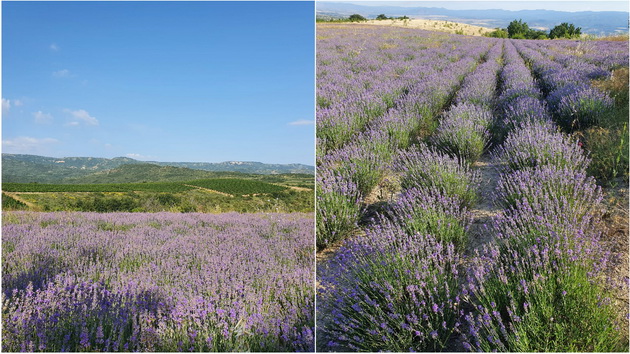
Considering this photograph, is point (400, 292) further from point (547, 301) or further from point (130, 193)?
point (130, 193)

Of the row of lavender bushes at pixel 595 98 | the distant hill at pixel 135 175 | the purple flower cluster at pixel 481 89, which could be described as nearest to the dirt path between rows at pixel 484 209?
the row of lavender bushes at pixel 595 98

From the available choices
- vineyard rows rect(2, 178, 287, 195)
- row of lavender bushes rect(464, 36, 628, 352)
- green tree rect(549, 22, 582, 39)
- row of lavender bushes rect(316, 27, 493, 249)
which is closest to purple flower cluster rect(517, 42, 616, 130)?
green tree rect(549, 22, 582, 39)

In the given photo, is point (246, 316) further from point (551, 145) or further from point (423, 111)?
point (423, 111)

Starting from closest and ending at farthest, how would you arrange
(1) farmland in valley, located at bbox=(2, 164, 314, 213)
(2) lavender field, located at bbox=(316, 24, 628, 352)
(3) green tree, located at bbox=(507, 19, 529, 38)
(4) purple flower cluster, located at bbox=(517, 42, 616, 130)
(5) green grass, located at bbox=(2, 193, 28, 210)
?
(2) lavender field, located at bbox=(316, 24, 628, 352)
(5) green grass, located at bbox=(2, 193, 28, 210)
(1) farmland in valley, located at bbox=(2, 164, 314, 213)
(3) green tree, located at bbox=(507, 19, 529, 38)
(4) purple flower cluster, located at bbox=(517, 42, 616, 130)

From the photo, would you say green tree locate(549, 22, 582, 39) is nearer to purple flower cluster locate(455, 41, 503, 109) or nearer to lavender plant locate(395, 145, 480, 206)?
lavender plant locate(395, 145, 480, 206)

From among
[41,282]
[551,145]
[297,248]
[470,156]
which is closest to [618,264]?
[551,145]
